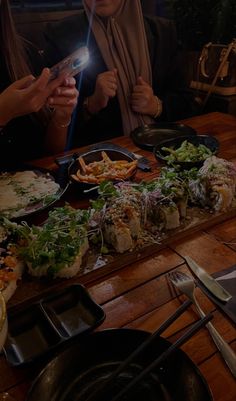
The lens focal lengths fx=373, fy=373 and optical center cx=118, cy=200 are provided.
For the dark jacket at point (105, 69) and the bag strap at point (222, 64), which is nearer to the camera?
the dark jacket at point (105, 69)

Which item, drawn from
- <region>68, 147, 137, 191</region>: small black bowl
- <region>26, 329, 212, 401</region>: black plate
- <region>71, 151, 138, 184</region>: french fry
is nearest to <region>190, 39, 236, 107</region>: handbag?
<region>68, 147, 137, 191</region>: small black bowl

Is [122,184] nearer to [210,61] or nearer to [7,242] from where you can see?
[7,242]

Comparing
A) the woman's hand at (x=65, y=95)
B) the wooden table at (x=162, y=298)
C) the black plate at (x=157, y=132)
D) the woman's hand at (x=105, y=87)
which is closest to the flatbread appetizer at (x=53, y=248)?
the wooden table at (x=162, y=298)

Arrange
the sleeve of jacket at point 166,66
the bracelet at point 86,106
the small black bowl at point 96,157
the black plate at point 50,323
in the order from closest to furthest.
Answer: the black plate at point 50,323, the small black bowl at point 96,157, the bracelet at point 86,106, the sleeve of jacket at point 166,66

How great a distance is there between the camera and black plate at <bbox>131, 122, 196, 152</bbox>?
7.17 feet

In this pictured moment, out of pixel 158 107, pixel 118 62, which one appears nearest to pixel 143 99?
pixel 158 107

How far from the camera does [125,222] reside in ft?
4.15

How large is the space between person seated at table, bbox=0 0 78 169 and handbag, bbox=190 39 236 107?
5.81ft

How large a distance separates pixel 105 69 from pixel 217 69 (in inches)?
42.4

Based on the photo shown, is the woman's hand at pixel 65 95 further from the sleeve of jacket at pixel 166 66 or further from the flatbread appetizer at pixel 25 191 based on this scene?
the sleeve of jacket at pixel 166 66

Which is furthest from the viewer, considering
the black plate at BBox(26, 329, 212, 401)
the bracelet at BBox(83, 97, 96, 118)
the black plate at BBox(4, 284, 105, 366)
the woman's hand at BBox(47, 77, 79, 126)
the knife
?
the bracelet at BBox(83, 97, 96, 118)

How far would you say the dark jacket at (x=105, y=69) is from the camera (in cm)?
285

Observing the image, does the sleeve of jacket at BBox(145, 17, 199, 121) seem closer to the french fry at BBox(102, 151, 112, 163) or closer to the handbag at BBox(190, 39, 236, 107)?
the handbag at BBox(190, 39, 236, 107)

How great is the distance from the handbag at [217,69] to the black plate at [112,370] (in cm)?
287
